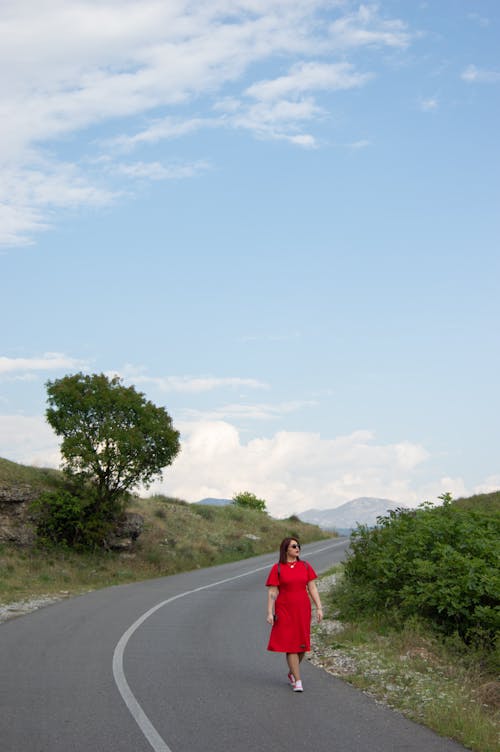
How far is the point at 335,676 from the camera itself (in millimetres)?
10555

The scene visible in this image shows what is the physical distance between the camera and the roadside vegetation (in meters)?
8.95

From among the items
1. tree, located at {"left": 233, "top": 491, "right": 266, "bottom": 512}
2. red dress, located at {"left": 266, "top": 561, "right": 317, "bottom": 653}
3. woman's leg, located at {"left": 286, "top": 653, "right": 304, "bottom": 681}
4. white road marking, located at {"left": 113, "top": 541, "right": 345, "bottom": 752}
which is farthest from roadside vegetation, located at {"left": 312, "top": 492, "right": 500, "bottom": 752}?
tree, located at {"left": 233, "top": 491, "right": 266, "bottom": 512}

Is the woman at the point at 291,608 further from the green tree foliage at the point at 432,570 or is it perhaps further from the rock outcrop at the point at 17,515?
the rock outcrop at the point at 17,515

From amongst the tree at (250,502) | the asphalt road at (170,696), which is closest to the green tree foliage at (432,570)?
the asphalt road at (170,696)

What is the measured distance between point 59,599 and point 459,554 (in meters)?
11.8

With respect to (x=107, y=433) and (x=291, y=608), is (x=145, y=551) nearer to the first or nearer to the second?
(x=107, y=433)

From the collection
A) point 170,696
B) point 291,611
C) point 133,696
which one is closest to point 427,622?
point 291,611

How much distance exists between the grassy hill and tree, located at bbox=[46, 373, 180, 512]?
2.76 m

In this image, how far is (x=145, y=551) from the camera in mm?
33281

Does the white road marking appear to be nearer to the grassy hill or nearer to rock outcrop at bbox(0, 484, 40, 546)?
the grassy hill

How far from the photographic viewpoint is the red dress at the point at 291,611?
955cm

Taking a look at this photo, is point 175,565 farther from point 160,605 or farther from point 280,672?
point 280,672

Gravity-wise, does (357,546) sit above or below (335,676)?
above

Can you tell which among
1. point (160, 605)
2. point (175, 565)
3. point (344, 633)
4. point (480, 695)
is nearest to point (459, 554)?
point (344, 633)
